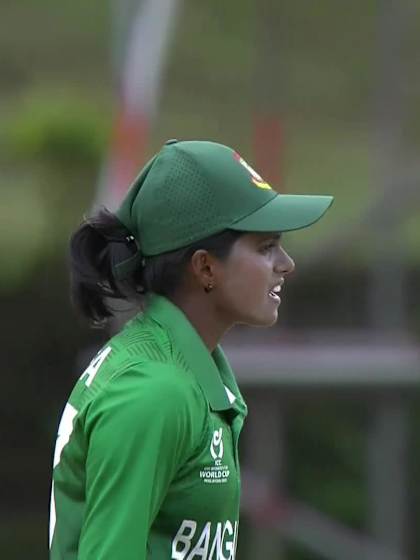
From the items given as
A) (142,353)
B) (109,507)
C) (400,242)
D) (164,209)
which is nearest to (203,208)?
(164,209)

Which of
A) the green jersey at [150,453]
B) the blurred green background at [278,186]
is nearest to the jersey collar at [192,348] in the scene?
the green jersey at [150,453]

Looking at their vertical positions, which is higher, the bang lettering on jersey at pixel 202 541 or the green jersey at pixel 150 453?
the green jersey at pixel 150 453

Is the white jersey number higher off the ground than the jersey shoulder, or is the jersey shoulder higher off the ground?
the jersey shoulder

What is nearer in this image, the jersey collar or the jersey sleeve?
the jersey sleeve

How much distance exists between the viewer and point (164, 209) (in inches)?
80.7

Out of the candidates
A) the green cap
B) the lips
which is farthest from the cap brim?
the lips

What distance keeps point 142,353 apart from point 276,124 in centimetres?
463

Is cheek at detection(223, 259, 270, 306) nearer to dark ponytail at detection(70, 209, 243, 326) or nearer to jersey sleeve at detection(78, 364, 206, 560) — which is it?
dark ponytail at detection(70, 209, 243, 326)

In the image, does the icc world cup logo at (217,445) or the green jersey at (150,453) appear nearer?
the green jersey at (150,453)

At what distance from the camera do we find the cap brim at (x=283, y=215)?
6.72 ft

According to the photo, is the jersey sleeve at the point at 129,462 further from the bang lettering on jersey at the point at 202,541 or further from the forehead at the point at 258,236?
the forehead at the point at 258,236

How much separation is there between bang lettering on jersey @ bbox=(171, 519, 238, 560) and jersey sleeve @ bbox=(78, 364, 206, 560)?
0.09 metres

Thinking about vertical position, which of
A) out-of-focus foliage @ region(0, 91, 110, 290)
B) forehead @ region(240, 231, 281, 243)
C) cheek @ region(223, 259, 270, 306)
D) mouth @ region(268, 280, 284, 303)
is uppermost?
forehead @ region(240, 231, 281, 243)

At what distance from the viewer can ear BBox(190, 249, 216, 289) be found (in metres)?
2.06
